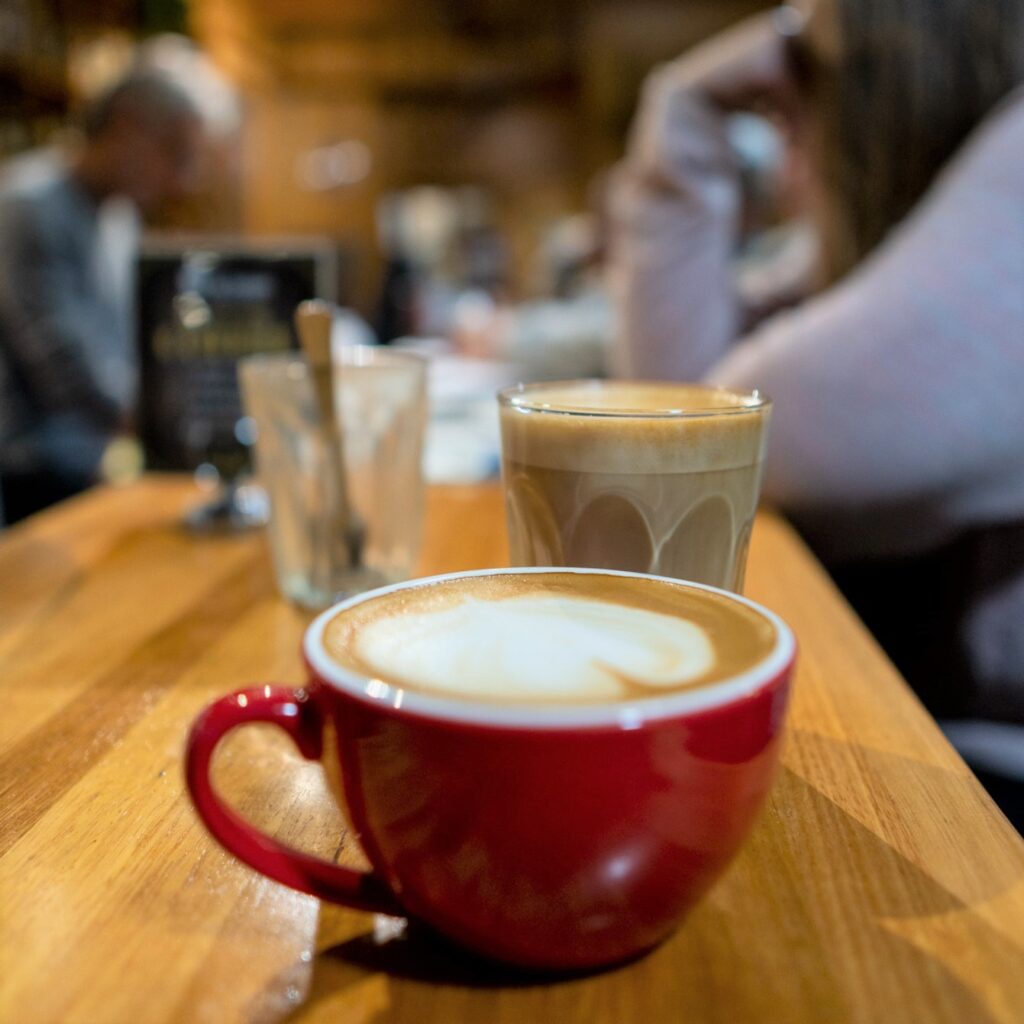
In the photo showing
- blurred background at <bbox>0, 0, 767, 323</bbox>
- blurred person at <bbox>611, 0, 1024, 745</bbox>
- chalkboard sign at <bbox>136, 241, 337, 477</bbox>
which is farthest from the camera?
blurred background at <bbox>0, 0, 767, 323</bbox>

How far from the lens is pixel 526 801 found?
0.25 meters

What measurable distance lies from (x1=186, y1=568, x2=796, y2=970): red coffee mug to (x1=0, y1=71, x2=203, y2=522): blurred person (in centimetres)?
216

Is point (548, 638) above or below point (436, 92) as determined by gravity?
below

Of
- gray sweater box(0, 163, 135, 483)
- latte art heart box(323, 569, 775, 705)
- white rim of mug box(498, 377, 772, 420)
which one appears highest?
white rim of mug box(498, 377, 772, 420)

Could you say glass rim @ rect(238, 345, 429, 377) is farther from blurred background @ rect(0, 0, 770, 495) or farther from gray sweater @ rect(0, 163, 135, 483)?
gray sweater @ rect(0, 163, 135, 483)

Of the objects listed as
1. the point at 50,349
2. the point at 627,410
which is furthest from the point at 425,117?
the point at 627,410

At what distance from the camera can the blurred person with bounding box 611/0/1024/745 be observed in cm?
71

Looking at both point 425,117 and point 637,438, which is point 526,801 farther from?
point 425,117

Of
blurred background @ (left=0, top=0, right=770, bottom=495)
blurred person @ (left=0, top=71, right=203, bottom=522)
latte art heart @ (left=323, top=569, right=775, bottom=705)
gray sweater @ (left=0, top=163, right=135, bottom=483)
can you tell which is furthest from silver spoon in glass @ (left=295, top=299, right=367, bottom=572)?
blurred person @ (left=0, top=71, right=203, bottom=522)

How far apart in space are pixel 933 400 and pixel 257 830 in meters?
0.60

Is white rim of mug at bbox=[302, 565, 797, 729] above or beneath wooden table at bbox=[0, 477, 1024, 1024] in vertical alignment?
above

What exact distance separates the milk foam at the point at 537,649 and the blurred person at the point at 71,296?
7.03 ft

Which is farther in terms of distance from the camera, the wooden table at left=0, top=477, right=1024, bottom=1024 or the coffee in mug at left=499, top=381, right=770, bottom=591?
the coffee in mug at left=499, top=381, right=770, bottom=591

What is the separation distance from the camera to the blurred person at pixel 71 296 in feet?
7.18
